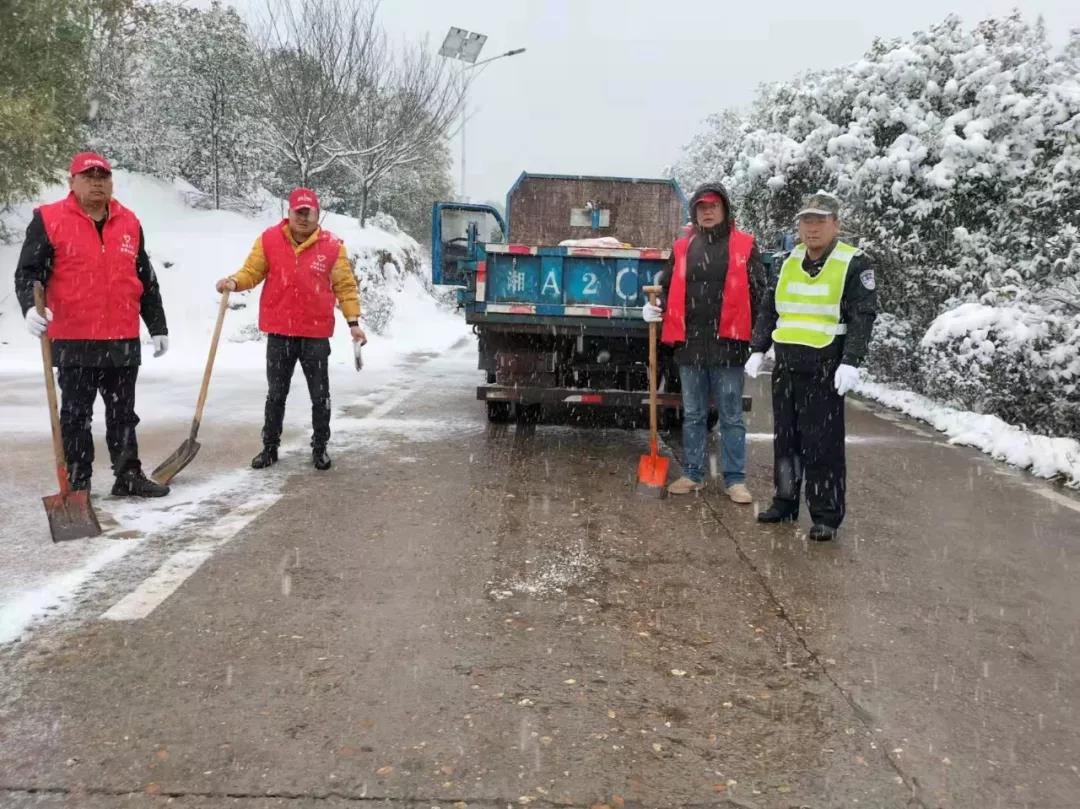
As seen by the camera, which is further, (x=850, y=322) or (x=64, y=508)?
(x=850, y=322)

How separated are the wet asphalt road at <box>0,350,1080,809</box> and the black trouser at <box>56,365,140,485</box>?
2.54 feet

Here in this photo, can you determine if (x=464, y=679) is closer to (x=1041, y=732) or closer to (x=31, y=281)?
(x=1041, y=732)

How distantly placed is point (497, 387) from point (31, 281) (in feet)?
11.7

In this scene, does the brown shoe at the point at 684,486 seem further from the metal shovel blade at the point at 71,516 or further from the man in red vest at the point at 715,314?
the metal shovel blade at the point at 71,516

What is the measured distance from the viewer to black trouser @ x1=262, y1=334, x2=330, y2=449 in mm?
6135

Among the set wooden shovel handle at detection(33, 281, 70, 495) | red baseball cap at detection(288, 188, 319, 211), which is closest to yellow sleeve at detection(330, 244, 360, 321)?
red baseball cap at detection(288, 188, 319, 211)

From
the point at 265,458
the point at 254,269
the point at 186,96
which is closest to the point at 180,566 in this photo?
the point at 265,458

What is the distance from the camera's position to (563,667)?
3.09 meters

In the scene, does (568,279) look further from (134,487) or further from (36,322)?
(36,322)

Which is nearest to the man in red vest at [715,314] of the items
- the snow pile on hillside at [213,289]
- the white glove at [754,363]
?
the white glove at [754,363]

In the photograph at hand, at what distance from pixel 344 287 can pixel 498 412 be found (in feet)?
7.37

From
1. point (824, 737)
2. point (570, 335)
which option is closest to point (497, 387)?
point (570, 335)

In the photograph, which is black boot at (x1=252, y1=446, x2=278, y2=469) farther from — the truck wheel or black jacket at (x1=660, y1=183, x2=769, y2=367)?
black jacket at (x1=660, y1=183, x2=769, y2=367)

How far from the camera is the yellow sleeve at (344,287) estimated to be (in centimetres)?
623
